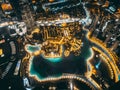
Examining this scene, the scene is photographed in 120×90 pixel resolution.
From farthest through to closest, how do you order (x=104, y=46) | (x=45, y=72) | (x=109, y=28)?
(x=109, y=28) < (x=104, y=46) < (x=45, y=72)

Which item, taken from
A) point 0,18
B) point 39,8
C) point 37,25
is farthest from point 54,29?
point 0,18

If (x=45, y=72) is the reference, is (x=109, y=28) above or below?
above

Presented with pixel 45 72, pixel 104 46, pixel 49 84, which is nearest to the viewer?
pixel 49 84

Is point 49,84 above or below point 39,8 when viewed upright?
below

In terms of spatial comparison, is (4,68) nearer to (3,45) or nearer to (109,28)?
(3,45)

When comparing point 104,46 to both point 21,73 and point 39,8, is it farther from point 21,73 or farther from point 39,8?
point 39,8

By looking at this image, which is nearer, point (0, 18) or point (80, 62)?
point (80, 62)
